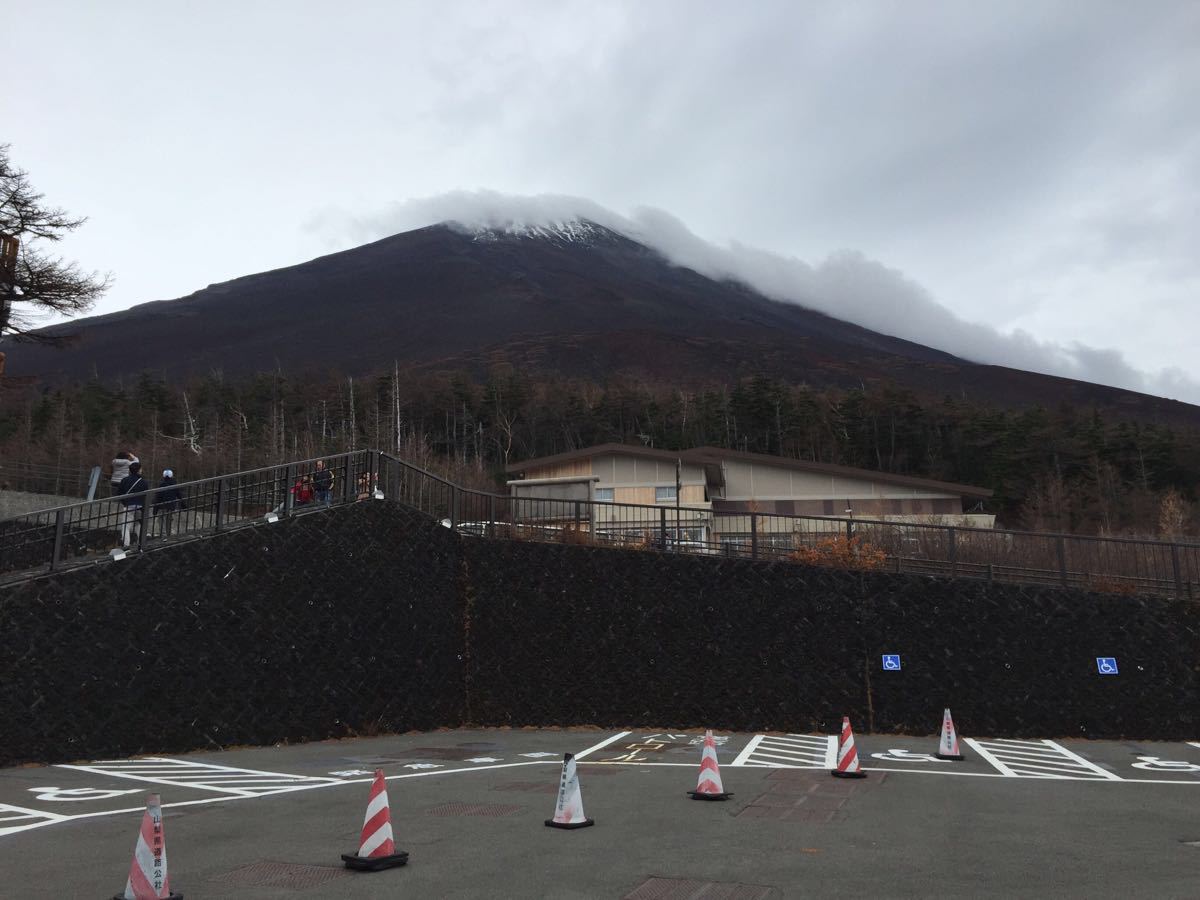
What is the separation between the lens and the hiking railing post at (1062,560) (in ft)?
61.1

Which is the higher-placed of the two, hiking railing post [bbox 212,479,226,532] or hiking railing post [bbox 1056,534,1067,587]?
hiking railing post [bbox 212,479,226,532]

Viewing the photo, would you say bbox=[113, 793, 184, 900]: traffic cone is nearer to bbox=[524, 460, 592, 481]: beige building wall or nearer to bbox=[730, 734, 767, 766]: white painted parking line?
→ bbox=[730, 734, 767, 766]: white painted parking line

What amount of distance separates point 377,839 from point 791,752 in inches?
386

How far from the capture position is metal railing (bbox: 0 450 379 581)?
13.5 metres

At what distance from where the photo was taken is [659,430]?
291 ft

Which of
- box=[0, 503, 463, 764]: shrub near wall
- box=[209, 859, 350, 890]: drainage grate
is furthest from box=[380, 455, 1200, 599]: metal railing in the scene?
box=[209, 859, 350, 890]: drainage grate

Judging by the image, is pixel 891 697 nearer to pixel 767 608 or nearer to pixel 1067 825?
pixel 767 608

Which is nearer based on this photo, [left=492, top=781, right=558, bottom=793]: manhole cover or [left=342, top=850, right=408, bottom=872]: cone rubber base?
[left=342, top=850, right=408, bottom=872]: cone rubber base

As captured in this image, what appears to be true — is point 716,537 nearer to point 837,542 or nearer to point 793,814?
point 837,542

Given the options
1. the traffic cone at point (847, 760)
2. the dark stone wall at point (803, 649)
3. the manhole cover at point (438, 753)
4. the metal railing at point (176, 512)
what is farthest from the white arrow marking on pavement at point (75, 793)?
the dark stone wall at point (803, 649)

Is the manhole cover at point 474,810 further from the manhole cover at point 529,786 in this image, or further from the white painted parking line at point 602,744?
the white painted parking line at point 602,744

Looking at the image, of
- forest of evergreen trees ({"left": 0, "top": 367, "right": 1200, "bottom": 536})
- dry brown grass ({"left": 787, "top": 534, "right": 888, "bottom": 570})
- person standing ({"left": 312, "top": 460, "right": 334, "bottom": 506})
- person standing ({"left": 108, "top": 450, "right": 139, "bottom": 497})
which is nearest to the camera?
person standing ({"left": 312, "top": 460, "right": 334, "bottom": 506})

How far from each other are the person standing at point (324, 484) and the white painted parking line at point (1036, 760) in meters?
11.9

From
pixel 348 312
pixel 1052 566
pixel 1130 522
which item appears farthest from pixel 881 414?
pixel 348 312
